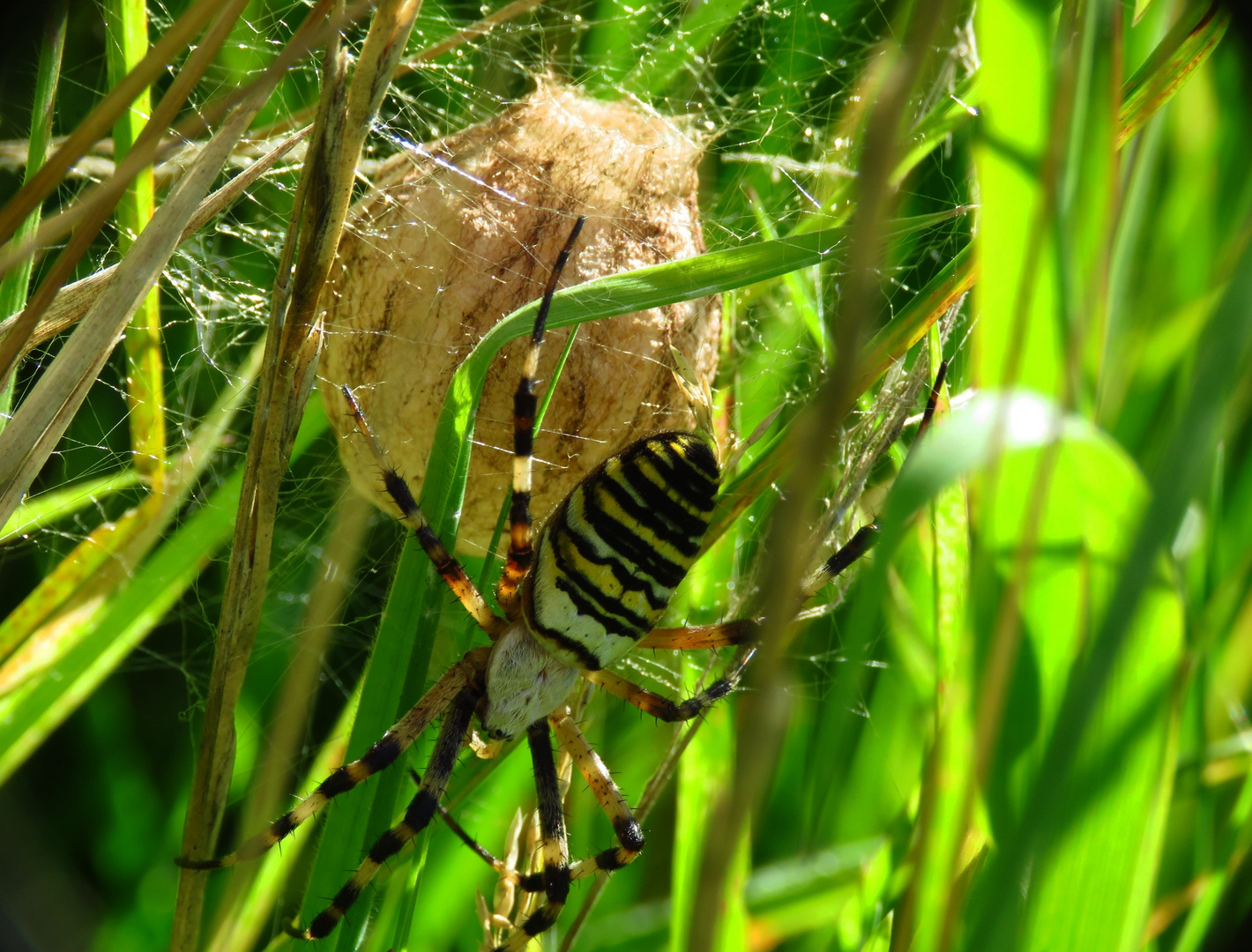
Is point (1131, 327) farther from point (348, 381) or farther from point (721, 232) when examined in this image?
point (348, 381)

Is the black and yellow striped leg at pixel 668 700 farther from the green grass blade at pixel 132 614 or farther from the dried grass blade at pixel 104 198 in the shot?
the dried grass blade at pixel 104 198

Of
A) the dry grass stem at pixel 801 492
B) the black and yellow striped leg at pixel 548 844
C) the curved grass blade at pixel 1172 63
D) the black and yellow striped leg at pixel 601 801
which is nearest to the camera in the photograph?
the dry grass stem at pixel 801 492

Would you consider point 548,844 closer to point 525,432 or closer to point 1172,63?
point 525,432

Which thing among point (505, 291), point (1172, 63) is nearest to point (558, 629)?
point (505, 291)

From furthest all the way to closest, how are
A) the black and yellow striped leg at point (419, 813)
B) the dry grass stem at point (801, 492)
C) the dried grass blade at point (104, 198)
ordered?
the black and yellow striped leg at point (419, 813), the dried grass blade at point (104, 198), the dry grass stem at point (801, 492)

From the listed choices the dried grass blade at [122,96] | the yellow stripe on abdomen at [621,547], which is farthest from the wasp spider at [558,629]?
the dried grass blade at [122,96]

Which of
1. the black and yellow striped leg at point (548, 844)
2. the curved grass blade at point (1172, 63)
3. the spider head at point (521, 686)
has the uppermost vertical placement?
the curved grass blade at point (1172, 63)

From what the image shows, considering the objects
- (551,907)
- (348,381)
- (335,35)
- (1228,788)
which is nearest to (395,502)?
(348,381)

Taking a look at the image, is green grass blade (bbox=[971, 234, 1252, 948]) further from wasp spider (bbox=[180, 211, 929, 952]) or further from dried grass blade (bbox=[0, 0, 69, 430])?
dried grass blade (bbox=[0, 0, 69, 430])
